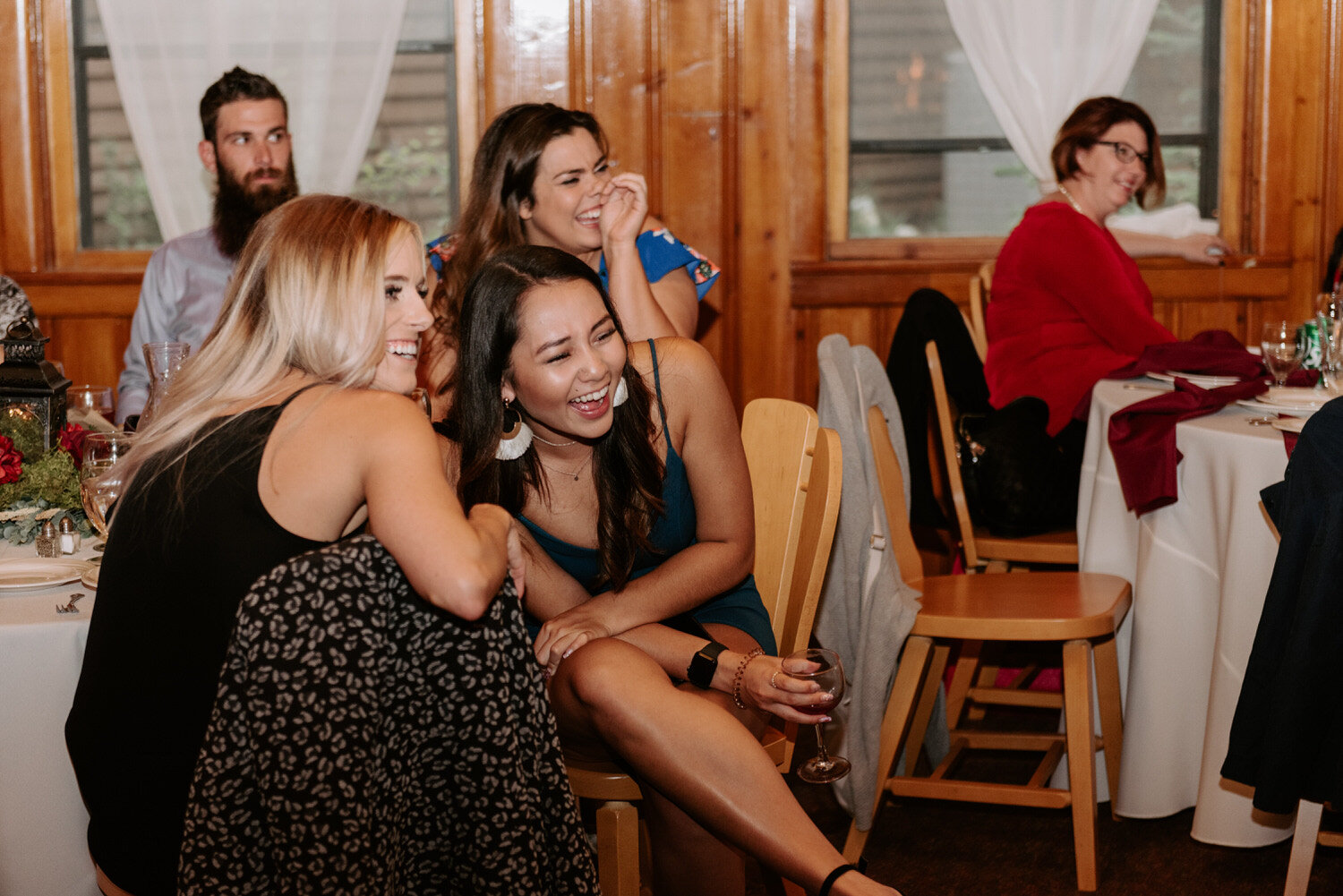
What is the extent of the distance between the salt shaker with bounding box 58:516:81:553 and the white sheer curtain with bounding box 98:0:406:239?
2520 millimetres

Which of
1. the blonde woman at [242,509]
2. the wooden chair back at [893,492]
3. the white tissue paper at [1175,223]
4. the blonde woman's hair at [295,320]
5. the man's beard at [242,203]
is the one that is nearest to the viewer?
the blonde woman at [242,509]

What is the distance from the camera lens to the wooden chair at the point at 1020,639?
2.27 metres

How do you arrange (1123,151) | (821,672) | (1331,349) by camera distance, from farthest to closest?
(1123,151)
(1331,349)
(821,672)

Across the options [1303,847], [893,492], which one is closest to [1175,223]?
[893,492]

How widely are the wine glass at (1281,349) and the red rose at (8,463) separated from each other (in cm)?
223

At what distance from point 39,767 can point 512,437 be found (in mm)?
796

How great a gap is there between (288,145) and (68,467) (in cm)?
180

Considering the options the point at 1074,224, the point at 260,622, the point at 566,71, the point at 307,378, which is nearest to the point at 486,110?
the point at 566,71

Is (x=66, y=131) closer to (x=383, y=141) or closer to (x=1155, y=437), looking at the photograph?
(x=383, y=141)

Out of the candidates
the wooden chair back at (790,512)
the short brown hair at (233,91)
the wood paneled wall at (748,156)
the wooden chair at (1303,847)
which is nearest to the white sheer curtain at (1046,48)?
the wood paneled wall at (748,156)

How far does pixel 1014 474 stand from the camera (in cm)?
294

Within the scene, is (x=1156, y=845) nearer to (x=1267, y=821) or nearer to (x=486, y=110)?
(x=1267, y=821)

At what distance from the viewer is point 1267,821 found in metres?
2.25

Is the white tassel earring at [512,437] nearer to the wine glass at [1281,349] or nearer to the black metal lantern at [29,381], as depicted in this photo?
the black metal lantern at [29,381]
